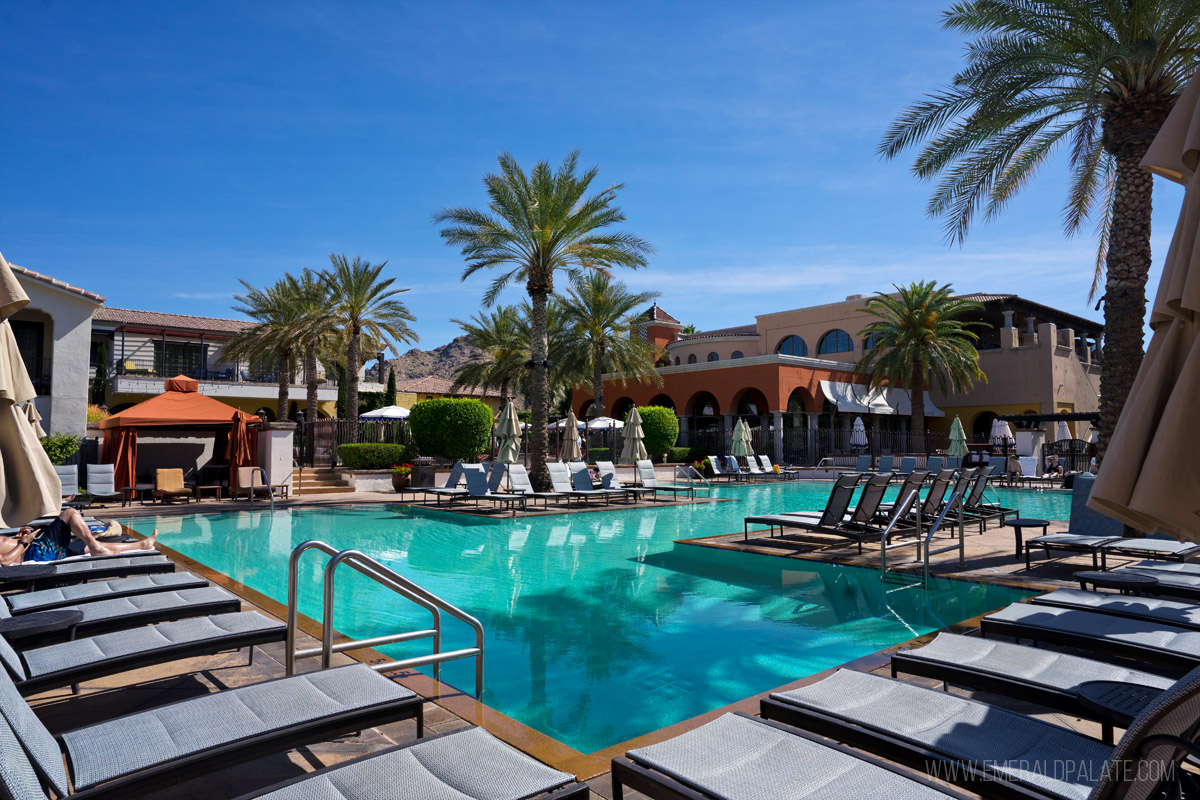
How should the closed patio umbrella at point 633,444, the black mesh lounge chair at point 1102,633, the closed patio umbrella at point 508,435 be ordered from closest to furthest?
the black mesh lounge chair at point 1102,633
the closed patio umbrella at point 508,435
the closed patio umbrella at point 633,444

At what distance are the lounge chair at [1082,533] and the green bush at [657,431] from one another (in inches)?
873

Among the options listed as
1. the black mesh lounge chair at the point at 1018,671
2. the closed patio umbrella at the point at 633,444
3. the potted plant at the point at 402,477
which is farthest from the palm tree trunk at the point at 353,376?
the black mesh lounge chair at the point at 1018,671

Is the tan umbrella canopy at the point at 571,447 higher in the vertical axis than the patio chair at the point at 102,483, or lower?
higher

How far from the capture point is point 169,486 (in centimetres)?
1755

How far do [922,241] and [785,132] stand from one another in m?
5.30

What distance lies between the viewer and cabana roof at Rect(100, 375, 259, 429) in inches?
701

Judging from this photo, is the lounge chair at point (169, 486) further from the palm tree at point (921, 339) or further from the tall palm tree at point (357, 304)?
the palm tree at point (921, 339)

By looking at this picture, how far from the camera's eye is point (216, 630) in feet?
13.4

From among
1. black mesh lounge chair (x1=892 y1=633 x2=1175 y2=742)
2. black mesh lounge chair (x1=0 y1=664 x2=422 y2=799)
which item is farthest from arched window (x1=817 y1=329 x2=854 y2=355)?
black mesh lounge chair (x1=0 y1=664 x2=422 y2=799)

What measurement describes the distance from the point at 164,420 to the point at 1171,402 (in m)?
20.3

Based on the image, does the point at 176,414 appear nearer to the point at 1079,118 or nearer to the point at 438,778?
the point at 438,778

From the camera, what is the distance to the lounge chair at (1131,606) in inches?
167

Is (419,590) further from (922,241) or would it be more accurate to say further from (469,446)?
(469,446)

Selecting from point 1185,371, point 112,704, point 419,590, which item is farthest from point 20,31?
point 1185,371
